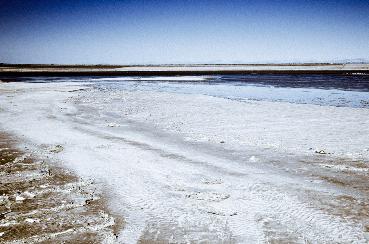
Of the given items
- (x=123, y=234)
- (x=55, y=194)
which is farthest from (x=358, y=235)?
(x=55, y=194)

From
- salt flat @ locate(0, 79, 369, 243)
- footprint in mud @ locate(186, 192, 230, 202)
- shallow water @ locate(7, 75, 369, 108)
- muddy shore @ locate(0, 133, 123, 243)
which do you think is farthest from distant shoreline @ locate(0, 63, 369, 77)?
muddy shore @ locate(0, 133, 123, 243)

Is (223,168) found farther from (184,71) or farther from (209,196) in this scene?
(184,71)

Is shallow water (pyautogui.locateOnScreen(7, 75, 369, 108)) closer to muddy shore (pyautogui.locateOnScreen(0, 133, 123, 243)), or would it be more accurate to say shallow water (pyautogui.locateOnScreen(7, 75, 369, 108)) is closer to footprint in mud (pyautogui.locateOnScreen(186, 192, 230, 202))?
footprint in mud (pyautogui.locateOnScreen(186, 192, 230, 202))

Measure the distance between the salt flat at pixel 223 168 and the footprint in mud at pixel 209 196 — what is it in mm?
18

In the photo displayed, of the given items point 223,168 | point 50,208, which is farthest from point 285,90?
point 50,208

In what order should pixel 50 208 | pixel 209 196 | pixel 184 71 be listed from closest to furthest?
pixel 50 208, pixel 209 196, pixel 184 71

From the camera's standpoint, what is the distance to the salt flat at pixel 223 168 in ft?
13.7

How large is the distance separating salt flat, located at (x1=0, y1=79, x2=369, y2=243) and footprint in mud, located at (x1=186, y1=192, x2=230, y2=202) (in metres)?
0.02

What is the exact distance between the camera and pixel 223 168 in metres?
6.67

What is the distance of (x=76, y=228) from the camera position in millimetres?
4129

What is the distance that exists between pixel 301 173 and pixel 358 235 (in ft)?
7.91

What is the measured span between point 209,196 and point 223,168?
5.18ft

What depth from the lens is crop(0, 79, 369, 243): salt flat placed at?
13.7 feet

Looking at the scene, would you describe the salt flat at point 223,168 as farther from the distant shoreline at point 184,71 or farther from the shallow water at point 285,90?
the distant shoreline at point 184,71
